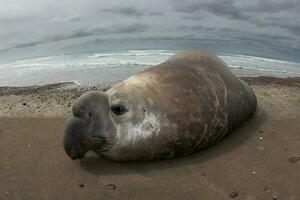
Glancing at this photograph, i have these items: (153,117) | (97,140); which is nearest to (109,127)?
(97,140)

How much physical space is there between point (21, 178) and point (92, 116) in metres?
0.83

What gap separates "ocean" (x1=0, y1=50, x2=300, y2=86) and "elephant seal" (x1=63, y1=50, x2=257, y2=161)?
4.10 m

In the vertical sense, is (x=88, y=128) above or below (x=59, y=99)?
above

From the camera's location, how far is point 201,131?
16.1 feet

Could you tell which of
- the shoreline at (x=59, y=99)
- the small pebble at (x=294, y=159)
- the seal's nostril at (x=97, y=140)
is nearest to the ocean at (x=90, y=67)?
the shoreline at (x=59, y=99)

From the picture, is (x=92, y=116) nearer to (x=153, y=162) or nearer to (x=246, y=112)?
(x=153, y=162)

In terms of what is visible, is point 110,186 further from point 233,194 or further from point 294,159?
point 294,159

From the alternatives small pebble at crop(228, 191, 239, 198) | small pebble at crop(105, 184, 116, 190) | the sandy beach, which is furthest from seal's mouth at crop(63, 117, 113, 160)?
small pebble at crop(228, 191, 239, 198)

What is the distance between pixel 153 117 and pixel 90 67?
6.76 metres

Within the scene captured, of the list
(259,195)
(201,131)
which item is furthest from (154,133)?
(259,195)

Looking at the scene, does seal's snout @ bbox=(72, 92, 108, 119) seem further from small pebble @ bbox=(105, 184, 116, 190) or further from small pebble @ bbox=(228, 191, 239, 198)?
small pebble @ bbox=(228, 191, 239, 198)

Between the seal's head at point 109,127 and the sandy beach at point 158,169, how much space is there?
0.58 feet

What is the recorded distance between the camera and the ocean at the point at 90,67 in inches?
383

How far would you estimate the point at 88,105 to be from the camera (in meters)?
4.61
